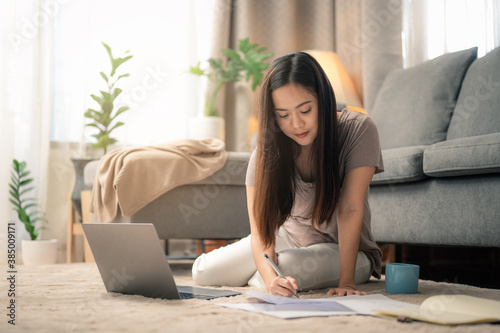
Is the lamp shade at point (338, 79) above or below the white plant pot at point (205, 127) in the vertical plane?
above

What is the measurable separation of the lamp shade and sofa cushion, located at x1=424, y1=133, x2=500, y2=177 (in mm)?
1428

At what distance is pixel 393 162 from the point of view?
6.51 feet

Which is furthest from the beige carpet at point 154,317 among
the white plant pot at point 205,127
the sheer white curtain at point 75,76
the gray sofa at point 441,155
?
the white plant pot at point 205,127

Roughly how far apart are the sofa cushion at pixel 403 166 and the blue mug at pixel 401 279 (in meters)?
0.54

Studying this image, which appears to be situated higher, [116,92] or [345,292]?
[116,92]

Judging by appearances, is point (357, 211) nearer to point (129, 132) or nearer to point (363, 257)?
point (363, 257)

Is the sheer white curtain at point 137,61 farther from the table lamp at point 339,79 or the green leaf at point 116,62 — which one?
the table lamp at point 339,79

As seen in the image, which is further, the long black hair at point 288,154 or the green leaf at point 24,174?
the green leaf at point 24,174

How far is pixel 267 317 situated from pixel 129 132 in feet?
8.41

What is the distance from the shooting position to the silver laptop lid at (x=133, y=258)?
1.21 meters

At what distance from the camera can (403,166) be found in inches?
76.0

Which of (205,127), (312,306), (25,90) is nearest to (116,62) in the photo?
(25,90)

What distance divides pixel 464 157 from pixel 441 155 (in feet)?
0.33

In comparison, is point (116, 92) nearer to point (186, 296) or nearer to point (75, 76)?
point (75, 76)
